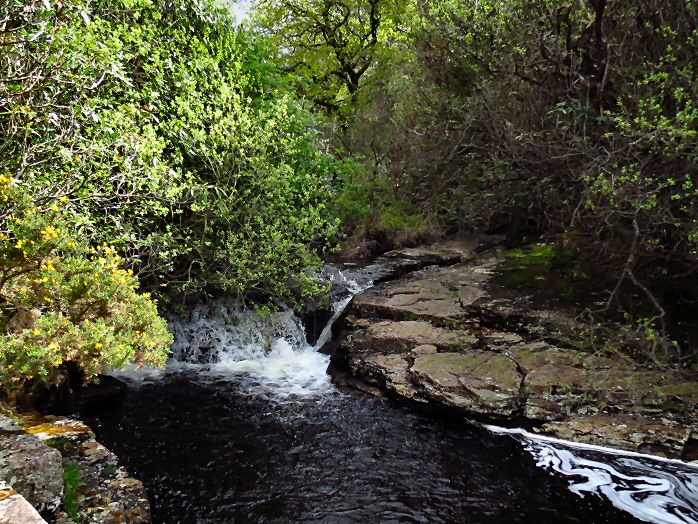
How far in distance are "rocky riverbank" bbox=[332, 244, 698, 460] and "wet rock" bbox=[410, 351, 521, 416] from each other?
0.06 feet

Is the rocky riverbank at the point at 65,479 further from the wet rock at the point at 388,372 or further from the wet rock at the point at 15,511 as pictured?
the wet rock at the point at 388,372

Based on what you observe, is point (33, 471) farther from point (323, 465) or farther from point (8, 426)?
point (323, 465)

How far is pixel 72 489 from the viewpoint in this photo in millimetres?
4781

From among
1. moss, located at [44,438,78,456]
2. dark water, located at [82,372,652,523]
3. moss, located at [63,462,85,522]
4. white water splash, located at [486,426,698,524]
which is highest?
moss, located at [44,438,78,456]

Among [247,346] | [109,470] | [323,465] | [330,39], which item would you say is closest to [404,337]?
[323,465]

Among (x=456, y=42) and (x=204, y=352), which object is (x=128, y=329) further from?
(x=456, y=42)

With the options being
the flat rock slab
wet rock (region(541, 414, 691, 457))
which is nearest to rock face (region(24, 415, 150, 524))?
wet rock (region(541, 414, 691, 457))

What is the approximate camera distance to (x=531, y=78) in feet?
29.9

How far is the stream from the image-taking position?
5.46m

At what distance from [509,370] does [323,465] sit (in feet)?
11.8

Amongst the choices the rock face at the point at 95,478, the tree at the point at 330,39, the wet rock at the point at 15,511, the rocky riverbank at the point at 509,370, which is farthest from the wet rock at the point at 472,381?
the tree at the point at 330,39

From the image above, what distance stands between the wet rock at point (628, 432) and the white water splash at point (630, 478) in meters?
0.10

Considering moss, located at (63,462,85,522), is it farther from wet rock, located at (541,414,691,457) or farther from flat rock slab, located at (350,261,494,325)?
flat rock slab, located at (350,261,494,325)

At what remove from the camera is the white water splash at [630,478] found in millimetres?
5449
